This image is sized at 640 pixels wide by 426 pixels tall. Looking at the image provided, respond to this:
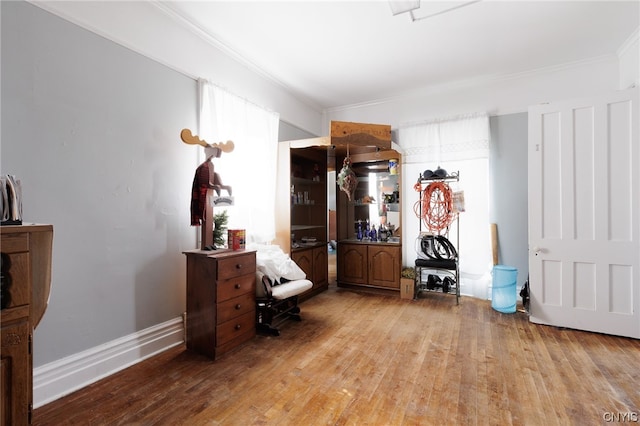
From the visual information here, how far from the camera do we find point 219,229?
3051mm

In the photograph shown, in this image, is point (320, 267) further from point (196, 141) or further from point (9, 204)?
point (9, 204)

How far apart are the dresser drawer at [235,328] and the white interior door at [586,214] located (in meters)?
3.08

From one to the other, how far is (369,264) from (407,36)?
3054mm

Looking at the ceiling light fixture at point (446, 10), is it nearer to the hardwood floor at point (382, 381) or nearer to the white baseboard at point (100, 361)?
the hardwood floor at point (382, 381)

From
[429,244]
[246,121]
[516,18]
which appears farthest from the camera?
[429,244]

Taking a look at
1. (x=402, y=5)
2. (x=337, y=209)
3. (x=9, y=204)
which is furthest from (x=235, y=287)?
(x=402, y=5)

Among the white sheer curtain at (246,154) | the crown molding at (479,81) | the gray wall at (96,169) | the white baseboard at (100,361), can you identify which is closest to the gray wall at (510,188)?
the crown molding at (479,81)

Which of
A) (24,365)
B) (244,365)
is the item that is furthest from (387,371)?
(24,365)

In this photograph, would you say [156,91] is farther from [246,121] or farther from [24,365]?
[24,365]

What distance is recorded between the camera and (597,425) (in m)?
1.73

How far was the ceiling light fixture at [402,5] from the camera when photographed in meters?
2.61

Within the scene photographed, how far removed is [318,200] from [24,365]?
382cm

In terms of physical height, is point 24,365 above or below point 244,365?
above

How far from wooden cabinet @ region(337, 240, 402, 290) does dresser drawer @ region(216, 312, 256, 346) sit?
6.97 feet
